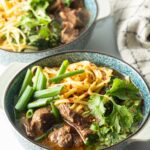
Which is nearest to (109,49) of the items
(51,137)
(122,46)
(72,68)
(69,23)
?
(122,46)

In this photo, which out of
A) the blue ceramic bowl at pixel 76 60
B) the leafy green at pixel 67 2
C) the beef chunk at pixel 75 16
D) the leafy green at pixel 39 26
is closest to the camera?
the blue ceramic bowl at pixel 76 60

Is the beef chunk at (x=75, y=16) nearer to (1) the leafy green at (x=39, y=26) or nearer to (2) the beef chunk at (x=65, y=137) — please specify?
(1) the leafy green at (x=39, y=26)

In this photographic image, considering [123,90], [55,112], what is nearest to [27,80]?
Result: [55,112]

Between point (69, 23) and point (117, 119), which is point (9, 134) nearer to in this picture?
point (117, 119)

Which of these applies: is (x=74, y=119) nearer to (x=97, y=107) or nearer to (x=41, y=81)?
(x=97, y=107)

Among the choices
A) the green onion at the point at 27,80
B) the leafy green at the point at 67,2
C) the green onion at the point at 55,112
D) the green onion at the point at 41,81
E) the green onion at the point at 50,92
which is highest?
the leafy green at the point at 67,2

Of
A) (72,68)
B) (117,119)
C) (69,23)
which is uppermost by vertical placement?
(69,23)

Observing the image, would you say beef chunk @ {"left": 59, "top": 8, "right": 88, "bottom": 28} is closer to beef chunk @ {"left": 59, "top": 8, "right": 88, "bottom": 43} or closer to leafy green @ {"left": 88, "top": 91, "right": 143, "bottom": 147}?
beef chunk @ {"left": 59, "top": 8, "right": 88, "bottom": 43}

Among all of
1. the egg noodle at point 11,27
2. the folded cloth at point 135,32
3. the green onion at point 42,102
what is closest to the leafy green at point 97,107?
the green onion at point 42,102
